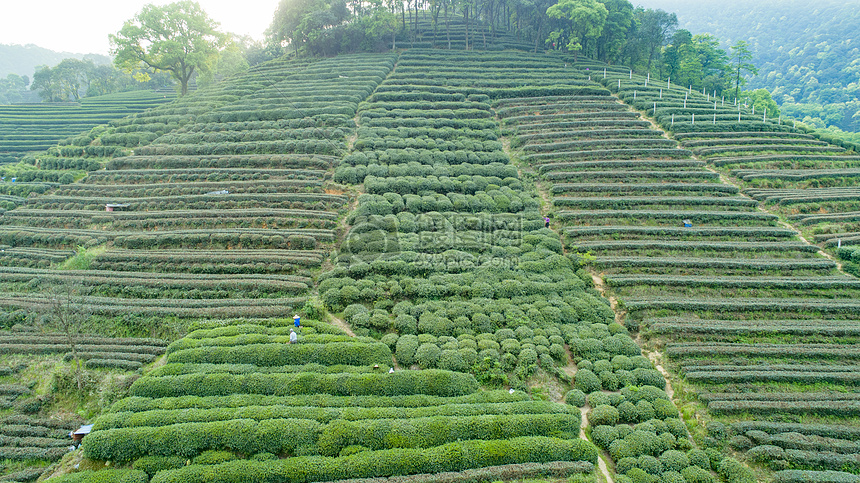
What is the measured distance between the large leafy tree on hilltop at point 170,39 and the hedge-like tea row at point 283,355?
4508 centimetres

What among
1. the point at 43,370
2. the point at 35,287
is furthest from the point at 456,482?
→ the point at 35,287

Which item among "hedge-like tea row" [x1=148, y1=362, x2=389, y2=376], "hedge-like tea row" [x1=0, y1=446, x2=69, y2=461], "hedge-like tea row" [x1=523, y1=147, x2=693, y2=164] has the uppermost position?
"hedge-like tea row" [x1=523, y1=147, x2=693, y2=164]

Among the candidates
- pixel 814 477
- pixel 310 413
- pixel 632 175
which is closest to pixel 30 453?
pixel 310 413

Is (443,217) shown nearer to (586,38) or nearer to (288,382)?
(288,382)

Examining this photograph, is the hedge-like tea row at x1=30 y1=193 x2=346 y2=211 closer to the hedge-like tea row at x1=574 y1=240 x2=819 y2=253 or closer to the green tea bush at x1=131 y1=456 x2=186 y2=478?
the green tea bush at x1=131 y1=456 x2=186 y2=478

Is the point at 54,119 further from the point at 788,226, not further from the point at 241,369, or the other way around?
the point at 788,226

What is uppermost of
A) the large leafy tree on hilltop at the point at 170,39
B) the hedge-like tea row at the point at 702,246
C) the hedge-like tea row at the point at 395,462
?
the large leafy tree on hilltop at the point at 170,39

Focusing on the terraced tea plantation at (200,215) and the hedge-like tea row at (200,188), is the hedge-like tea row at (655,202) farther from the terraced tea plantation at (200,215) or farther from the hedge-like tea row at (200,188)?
the hedge-like tea row at (200,188)

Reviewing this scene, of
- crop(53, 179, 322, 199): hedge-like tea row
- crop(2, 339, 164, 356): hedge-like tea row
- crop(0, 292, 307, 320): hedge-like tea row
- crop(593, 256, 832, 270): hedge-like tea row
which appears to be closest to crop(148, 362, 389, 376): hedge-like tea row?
crop(2, 339, 164, 356): hedge-like tea row

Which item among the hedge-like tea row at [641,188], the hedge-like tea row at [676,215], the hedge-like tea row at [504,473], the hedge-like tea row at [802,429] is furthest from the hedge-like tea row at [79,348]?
the hedge-like tea row at [641,188]

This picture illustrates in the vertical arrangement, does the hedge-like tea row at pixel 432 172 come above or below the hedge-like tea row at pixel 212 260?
above

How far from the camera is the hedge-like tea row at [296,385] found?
15016 millimetres

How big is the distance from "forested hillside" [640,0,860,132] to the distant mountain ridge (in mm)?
223637

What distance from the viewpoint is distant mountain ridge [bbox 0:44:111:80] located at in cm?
16062
